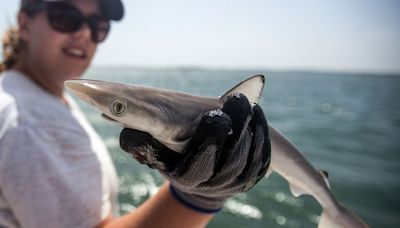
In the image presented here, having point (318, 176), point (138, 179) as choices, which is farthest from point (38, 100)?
point (138, 179)

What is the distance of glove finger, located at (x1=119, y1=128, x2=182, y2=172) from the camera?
1.73 meters

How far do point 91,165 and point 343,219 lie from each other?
7.29 feet

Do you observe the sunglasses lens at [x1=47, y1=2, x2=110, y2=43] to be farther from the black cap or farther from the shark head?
the shark head

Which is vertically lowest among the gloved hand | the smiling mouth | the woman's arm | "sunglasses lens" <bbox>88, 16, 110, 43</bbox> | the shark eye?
the woman's arm

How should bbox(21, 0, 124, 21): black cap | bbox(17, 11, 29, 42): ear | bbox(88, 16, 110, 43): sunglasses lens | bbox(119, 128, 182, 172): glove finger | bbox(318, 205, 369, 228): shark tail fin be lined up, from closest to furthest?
bbox(119, 128, 182, 172): glove finger < bbox(318, 205, 369, 228): shark tail fin < bbox(17, 11, 29, 42): ear < bbox(88, 16, 110, 43): sunglasses lens < bbox(21, 0, 124, 21): black cap

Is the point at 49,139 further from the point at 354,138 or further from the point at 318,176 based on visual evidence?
the point at 354,138

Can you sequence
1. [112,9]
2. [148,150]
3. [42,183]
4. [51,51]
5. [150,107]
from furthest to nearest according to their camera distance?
[112,9], [51,51], [42,183], [148,150], [150,107]

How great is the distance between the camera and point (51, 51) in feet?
10.0

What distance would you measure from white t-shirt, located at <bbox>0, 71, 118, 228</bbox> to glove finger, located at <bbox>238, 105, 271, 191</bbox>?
43.7 inches

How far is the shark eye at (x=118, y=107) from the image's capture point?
1.57 metres

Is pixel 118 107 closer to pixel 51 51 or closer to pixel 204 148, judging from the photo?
pixel 204 148

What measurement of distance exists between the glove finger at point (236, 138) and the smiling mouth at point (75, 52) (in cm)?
200

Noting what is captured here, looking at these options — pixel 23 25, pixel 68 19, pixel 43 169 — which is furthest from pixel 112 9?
pixel 43 169

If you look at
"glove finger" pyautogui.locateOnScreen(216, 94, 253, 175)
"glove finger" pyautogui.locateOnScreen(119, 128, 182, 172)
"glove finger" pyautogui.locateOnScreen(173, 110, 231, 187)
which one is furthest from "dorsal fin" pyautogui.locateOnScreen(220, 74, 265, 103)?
A: "glove finger" pyautogui.locateOnScreen(119, 128, 182, 172)
